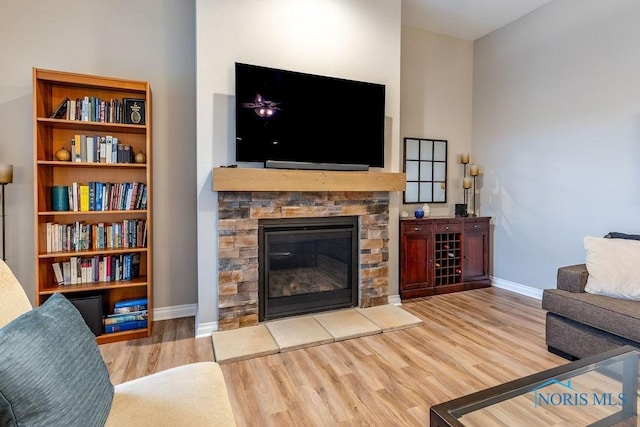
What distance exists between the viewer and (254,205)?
286 cm

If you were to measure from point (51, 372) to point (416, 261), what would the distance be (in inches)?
133

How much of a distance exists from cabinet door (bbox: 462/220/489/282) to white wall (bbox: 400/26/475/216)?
421mm

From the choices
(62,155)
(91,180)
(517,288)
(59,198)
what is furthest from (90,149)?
(517,288)

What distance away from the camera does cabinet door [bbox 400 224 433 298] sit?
3.69 meters

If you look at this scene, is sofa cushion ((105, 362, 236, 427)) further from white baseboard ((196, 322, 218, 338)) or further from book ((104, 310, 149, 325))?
book ((104, 310, 149, 325))

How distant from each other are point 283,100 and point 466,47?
9.90ft

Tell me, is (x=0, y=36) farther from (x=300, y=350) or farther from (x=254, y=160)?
(x=300, y=350)

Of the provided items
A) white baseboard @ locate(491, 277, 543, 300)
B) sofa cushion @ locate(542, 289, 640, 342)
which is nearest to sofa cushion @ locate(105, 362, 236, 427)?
sofa cushion @ locate(542, 289, 640, 342)

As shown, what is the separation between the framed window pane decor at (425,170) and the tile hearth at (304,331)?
158 cm

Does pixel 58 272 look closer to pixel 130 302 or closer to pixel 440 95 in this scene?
pixel 130 302

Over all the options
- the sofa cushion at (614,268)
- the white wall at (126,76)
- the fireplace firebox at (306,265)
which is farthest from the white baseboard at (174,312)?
the sofa cushion at (614,268)

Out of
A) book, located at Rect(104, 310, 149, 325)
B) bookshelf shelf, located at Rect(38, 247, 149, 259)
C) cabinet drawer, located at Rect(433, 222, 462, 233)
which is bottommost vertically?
book, located at Rect(104, 310, 149, 325)

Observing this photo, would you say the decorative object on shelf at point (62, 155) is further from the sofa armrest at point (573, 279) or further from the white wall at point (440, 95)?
the sofa armrest at point (573, 279)

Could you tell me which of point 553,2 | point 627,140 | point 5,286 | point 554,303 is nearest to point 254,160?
point 5,286
